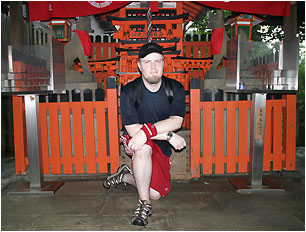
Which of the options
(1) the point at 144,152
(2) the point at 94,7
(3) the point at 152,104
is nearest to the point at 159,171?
(1) the point at 144,152

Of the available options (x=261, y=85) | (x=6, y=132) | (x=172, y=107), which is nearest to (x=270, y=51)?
(x=261, y=85)

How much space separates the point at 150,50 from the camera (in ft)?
8.95

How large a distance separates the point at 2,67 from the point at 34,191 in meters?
1.61

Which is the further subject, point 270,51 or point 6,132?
point 6,132

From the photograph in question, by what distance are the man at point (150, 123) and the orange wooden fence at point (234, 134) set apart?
3.92ft

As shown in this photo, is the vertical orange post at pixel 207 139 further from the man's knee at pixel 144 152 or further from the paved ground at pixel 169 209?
the man's knee at pixel 144 152

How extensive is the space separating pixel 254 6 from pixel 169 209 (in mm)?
4147

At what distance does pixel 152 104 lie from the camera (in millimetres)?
2881

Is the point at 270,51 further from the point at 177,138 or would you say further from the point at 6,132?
the point at 6,132

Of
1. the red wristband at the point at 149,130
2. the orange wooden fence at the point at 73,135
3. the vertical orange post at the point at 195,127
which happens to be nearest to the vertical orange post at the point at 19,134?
the orange wooden fence at the point at 73,135

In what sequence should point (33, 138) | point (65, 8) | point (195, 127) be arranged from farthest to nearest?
point (65, 8) < point (195, 127) < point (33, 138)

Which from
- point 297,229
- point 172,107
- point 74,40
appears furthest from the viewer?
point 74,40

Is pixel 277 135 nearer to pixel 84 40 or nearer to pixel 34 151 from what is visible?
pixel 34 151

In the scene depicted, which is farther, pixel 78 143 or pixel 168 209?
pixel 78 143
